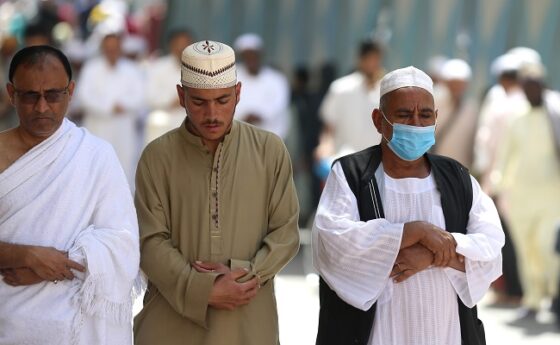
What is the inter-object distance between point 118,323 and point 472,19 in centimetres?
980

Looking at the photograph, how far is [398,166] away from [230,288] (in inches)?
36.6

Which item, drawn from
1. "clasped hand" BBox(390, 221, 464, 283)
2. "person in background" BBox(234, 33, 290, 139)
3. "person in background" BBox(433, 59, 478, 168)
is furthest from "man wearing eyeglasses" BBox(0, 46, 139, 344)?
"person in background" BBox(234, 33, 290, 139)

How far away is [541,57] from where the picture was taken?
14.7 m

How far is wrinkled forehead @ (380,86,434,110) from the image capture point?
20.1 ft

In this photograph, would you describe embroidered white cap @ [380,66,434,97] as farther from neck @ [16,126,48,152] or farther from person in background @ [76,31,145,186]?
person in background @ [76,31,145,186]

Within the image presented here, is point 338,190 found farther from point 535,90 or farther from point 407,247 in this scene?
point 535,90

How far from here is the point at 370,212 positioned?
6.14m

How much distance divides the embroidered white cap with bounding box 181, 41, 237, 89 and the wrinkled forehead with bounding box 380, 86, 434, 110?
72 cm

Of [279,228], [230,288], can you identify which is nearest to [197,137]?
[279,228]

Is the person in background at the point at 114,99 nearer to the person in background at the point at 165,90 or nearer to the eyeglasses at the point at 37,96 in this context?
the person in background at the point at 165,90

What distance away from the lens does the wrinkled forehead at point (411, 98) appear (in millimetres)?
6133

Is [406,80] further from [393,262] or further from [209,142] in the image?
[209,142]

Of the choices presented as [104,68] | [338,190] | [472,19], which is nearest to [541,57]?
[472,19]

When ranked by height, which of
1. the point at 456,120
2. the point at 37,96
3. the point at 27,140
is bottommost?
the point at 27,140
